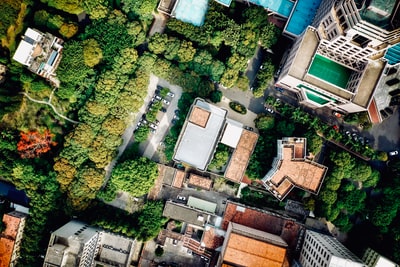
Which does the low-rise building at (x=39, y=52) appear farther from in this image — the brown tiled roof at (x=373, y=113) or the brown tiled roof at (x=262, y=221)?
the brown tiled roof at (x=373, y=113)

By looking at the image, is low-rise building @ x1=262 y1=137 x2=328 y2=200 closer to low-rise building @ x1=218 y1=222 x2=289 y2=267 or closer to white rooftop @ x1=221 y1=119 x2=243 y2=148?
white rooftop @ x1=221 y1=119 x2=243 y2=148

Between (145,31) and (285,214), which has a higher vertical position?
(145,31)

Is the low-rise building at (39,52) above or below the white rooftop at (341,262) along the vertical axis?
above

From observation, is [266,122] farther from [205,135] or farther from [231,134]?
[205,135]

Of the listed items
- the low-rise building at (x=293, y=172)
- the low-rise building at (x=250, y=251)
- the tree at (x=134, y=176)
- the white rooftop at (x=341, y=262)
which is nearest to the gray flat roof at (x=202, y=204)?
the low-rise building at (x=250, y=251)

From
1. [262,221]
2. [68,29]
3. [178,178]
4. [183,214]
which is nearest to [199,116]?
[178,178]

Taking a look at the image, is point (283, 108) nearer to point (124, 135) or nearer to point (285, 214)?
point (285, 214)

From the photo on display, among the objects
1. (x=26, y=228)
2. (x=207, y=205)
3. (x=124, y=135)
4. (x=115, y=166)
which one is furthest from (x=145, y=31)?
(x=26, y=228)
